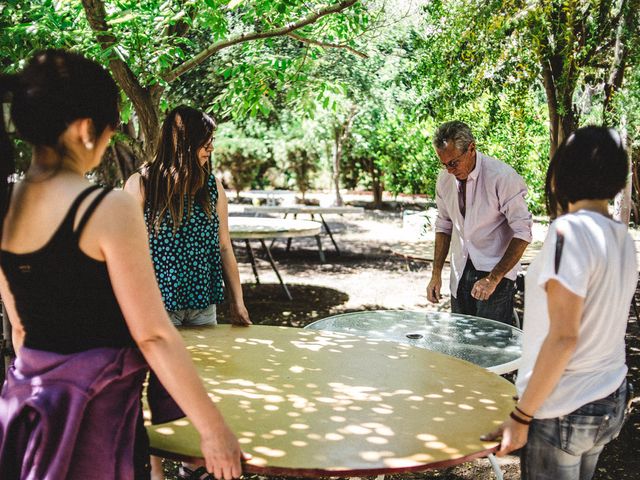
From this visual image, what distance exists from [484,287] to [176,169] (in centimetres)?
174

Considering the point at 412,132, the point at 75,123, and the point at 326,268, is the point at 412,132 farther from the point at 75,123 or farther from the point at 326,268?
the point at 75,123

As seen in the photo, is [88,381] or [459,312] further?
[459,312]

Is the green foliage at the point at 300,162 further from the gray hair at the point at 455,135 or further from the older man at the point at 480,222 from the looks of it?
the gray hair at the point at 455,135

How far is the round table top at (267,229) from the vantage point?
24.4 ft

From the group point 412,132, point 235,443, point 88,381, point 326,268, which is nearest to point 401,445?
point 235,443

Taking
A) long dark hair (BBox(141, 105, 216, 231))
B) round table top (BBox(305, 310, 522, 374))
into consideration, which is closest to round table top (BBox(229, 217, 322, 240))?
round table top (BBox(305, 310, 522, 374))

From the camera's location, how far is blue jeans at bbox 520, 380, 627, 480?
5.34 feet

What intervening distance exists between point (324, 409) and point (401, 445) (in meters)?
0.32

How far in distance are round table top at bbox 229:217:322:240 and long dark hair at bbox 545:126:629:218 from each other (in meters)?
5.83

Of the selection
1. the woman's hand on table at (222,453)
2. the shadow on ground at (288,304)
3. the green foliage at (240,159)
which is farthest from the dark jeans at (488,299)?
the green foliage at (240,159)

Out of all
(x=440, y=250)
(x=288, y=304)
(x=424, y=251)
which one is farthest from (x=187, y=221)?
(x=288, y=304)

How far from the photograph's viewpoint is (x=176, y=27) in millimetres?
5629

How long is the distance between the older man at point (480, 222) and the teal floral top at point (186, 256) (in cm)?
137

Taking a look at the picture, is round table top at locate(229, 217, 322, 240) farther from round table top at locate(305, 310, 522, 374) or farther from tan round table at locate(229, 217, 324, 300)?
round table top at locate(305, 310, 522, 374)
